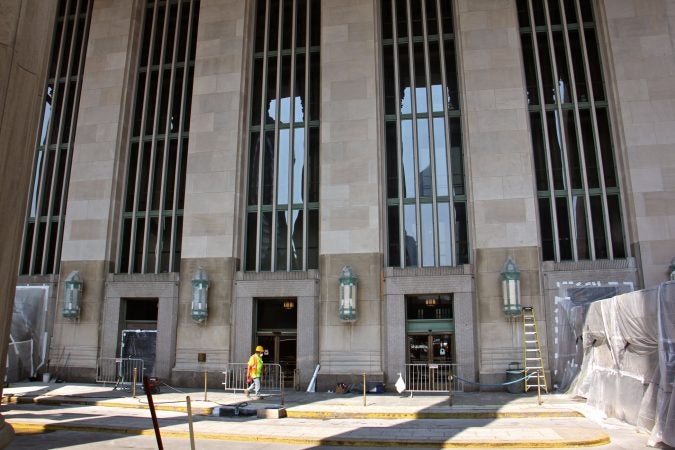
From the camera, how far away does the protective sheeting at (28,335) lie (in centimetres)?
2441

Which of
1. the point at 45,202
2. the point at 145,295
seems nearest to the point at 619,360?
the point at 145,295

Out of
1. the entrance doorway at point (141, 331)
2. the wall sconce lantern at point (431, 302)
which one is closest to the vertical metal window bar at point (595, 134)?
the wall sconce lantern at point (431, 302)

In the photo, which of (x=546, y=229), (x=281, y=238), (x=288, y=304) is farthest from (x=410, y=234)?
(x=288, y=304)

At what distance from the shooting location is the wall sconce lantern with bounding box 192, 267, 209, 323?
2264cm

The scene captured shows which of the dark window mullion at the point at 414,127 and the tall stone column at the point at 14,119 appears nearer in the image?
the tall stone column at the point at 14,119

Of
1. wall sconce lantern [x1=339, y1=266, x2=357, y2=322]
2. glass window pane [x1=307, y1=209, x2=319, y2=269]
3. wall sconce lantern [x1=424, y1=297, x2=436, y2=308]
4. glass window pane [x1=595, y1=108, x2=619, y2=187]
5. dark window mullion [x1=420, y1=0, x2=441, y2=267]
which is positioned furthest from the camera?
glass window pane [x1=307, y1=209, x2=319, y2=269]

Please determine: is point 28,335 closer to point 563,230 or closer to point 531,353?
point 531,353

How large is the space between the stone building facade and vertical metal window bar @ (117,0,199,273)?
105mm

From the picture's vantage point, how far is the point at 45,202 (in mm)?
27078

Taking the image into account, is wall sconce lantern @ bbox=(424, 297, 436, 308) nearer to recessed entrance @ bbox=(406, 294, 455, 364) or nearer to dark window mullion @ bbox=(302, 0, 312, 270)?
recessed entrance @ bbox=(406, 294, 455, 364)

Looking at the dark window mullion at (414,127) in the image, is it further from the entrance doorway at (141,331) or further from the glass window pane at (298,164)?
the entrance doorway at (141,331)

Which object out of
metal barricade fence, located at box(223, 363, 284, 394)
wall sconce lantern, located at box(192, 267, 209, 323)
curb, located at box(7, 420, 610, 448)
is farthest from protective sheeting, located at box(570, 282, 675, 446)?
wall sconce lantern, located at box(192, 267, 209, 323)

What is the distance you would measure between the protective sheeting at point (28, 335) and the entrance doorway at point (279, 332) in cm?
1011

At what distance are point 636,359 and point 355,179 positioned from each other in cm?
1309
